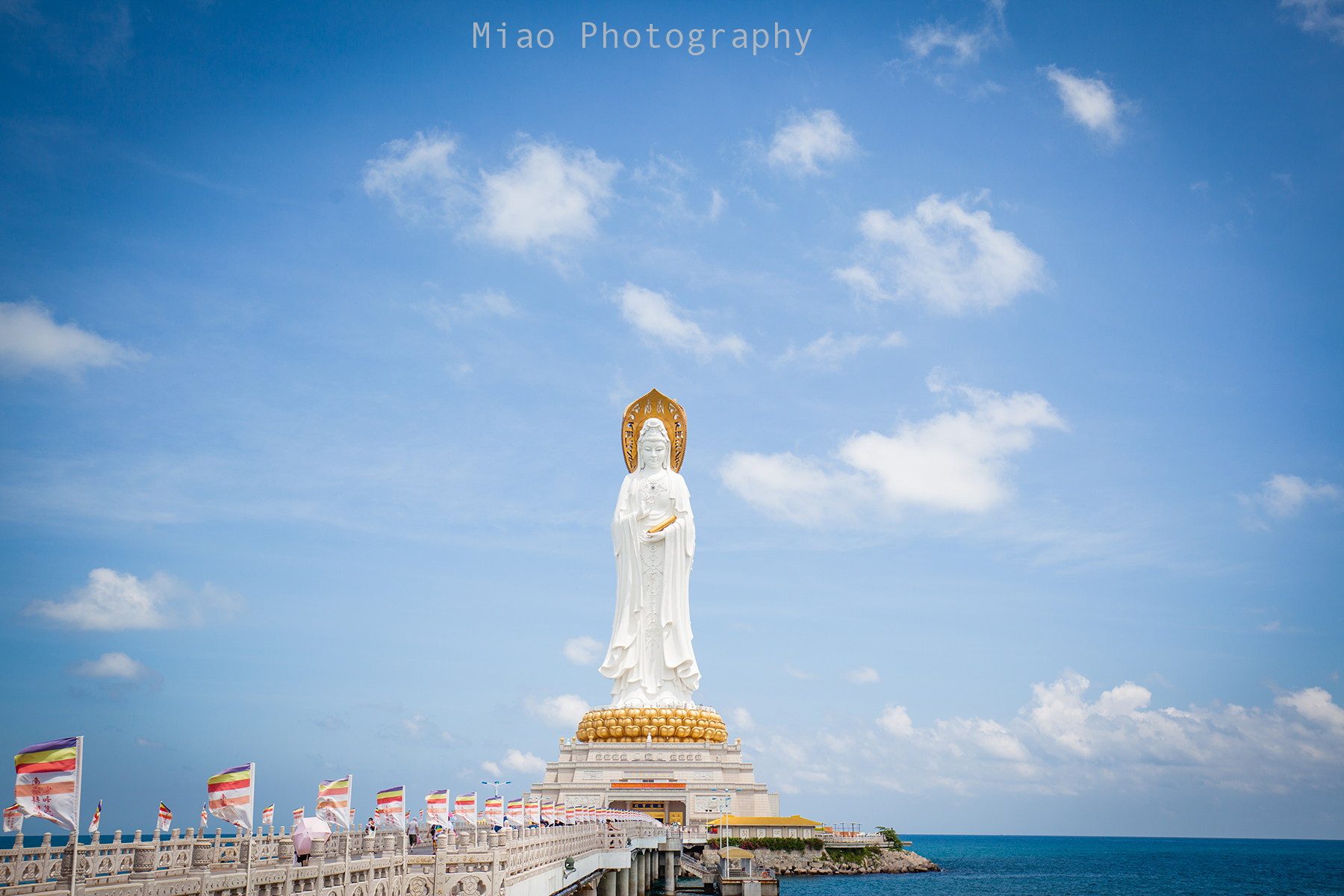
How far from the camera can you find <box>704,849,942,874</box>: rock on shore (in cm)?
3788

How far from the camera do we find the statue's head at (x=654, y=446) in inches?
1797

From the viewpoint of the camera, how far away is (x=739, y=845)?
123 feet

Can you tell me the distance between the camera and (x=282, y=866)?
37.9 feet

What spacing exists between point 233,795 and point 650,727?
94.8 ft

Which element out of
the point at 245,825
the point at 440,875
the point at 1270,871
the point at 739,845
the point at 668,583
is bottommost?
the point at 1270,871

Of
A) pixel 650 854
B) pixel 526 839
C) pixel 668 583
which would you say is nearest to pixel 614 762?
pixel 650 854

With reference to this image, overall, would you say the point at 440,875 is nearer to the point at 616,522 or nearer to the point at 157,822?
the point at 157,822

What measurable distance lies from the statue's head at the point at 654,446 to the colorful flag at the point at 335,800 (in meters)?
31.6

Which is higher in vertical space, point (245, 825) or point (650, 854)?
point (245, 825)

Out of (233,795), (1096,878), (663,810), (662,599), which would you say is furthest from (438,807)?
(1096,878)

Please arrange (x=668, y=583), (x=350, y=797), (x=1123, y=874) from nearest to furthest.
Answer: (x=350, y=797) → (x=668, y=583) → (x=1123, y=874)

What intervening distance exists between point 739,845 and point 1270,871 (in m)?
52.5

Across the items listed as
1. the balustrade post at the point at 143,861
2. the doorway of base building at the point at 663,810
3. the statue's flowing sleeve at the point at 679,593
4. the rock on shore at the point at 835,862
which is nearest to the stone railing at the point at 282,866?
the balustrade post at the point at 143,861

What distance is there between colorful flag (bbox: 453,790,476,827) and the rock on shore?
1778cm
